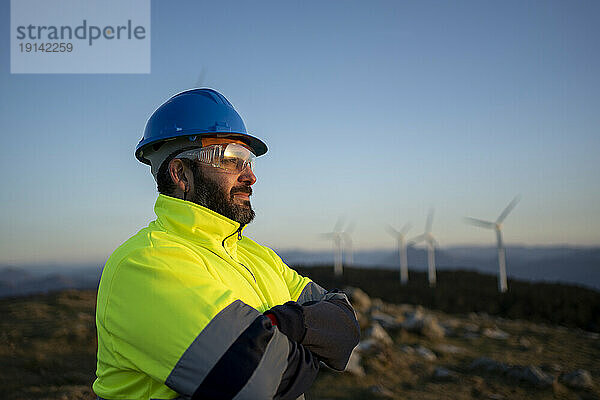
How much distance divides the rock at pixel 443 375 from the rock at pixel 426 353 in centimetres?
105

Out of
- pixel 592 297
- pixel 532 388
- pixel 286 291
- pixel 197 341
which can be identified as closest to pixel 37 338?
pixel 286 291

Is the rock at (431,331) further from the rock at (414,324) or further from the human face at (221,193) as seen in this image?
the human face at (221,193)

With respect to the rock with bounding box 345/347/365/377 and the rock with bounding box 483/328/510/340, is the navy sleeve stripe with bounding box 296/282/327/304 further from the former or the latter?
the rock with bounding box 483/328/510/340

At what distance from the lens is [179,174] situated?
2.95m

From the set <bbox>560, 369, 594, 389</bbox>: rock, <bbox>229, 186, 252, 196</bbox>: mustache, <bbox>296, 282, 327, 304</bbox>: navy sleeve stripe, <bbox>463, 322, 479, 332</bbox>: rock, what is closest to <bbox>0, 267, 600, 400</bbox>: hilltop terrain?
<bbox>560, 369, 594, 389</bbox>: rock

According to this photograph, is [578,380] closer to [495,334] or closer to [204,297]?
[495,334]

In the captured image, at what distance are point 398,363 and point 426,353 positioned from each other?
4.53 ft

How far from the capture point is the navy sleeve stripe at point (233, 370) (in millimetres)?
2002

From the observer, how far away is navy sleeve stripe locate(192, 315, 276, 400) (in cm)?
200

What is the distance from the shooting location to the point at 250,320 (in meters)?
2.16

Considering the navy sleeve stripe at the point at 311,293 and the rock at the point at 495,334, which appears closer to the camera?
the navy sleeve stripe at the point at 311,293

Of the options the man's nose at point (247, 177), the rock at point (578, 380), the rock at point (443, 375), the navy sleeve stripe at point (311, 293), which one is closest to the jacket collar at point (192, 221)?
the man's nose at point (247, 177)

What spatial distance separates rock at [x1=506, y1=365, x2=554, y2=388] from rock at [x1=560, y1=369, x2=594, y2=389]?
16.6 inches

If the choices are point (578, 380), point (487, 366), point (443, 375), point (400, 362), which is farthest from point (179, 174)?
point (578, 380)
